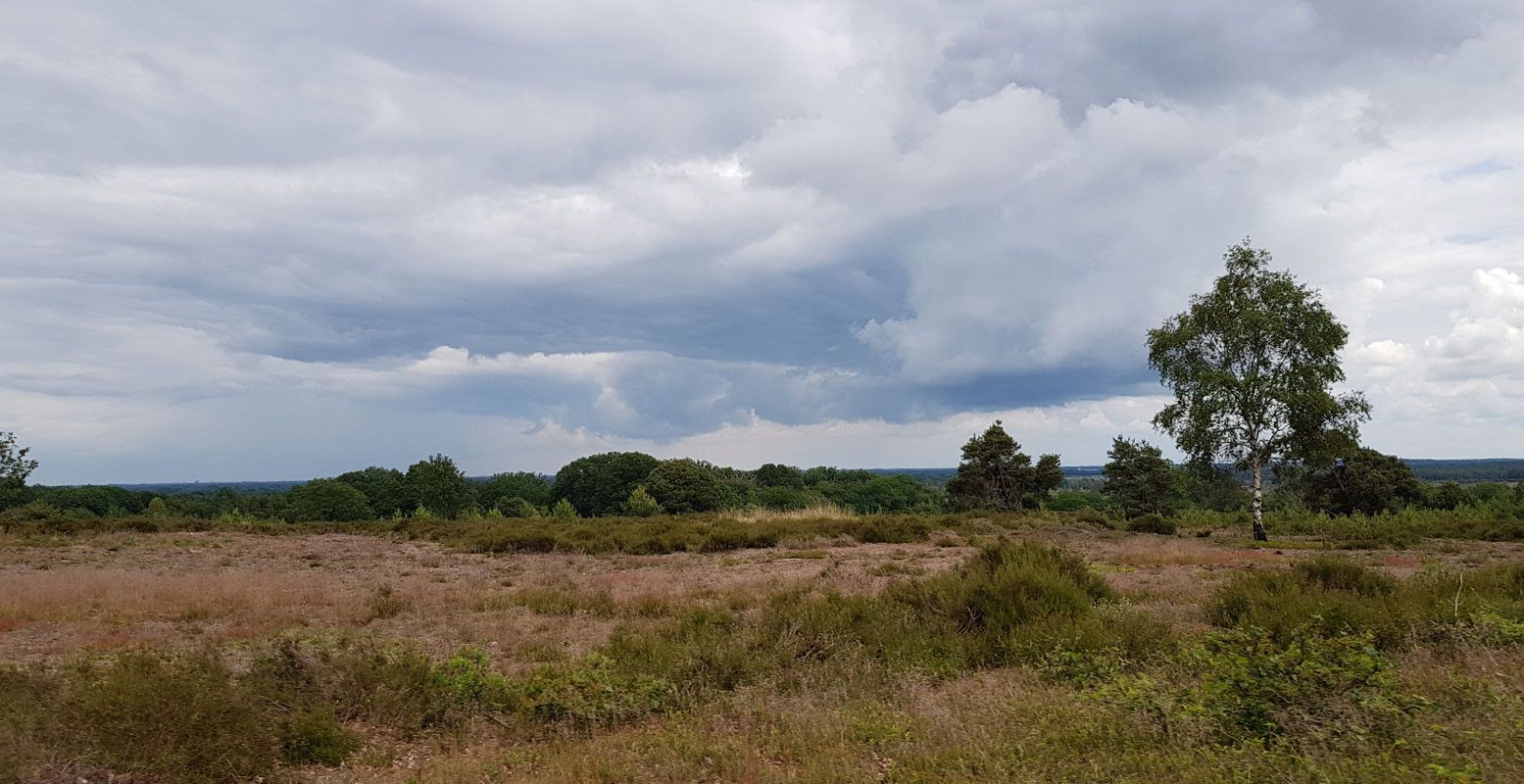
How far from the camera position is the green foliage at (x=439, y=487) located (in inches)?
2591

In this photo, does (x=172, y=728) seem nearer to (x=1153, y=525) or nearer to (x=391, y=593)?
(x=391, y=593)

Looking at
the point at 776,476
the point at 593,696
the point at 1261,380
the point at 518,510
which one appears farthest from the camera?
the point at 776,476

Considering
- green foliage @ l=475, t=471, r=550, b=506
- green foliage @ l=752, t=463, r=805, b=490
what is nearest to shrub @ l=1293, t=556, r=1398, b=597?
green foliage @ l=475, t=471, r=550, b=506

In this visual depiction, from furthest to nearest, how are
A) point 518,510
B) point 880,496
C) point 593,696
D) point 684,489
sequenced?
point 880,496
point 518,510
point 684,489
point 593,696

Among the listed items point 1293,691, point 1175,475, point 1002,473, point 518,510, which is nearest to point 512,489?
point 518,510

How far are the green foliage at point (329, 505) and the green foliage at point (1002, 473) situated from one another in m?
60.4

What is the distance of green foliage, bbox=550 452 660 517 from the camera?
82188 millimetres

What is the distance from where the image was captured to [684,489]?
62844mm

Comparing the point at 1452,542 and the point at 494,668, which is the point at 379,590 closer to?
the point at 494,668

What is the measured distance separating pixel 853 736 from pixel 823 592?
886cm

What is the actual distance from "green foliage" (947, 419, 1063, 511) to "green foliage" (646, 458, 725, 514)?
74.1 feet

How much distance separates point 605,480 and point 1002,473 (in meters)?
46.0

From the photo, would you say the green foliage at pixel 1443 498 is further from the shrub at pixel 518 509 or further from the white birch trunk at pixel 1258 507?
the shrub at pixel 518 509

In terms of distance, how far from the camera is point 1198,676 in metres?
7.52
